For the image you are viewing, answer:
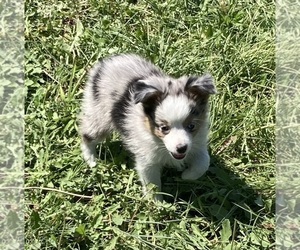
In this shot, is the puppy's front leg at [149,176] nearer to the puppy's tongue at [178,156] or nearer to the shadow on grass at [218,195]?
the shadow on grass at [218,195]

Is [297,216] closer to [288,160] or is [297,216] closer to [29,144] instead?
[288,160]

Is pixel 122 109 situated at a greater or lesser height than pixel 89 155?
greater

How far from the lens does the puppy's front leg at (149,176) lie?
4.71m

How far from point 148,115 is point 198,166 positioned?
51cm

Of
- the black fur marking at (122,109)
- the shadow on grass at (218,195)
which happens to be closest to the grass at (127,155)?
the shadow on grass at (218,195)

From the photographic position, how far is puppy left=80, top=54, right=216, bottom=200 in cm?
430

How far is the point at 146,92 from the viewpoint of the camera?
429 cm

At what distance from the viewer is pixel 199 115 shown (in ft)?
14.5

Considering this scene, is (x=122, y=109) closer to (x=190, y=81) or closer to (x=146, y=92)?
(x=146, y=92)

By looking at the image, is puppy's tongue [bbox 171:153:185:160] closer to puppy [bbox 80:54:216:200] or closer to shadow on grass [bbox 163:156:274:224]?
puppy [bbox 80:54:216:200]

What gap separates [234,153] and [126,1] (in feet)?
6.16

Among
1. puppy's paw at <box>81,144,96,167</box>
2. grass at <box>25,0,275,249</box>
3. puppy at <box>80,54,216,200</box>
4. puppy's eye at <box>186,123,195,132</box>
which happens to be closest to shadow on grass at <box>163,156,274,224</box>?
grass at <box>25,0,275,249</box>

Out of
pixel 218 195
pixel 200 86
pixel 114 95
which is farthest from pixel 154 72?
pixel 218 195

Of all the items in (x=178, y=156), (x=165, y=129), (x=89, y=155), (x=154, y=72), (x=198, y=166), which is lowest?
(x=89, y=155)
